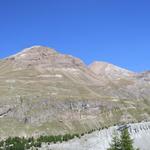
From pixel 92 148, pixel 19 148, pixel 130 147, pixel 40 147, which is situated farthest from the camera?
pixel 19 148

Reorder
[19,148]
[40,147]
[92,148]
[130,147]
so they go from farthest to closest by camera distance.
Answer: [19,148] < [40,147] < [92,148] < [130,147]

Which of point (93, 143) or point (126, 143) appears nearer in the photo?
point (126, 143)

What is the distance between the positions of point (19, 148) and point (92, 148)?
45.0 meters

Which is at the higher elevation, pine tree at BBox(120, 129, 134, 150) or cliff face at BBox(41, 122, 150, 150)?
cliff face at BBox(41, 122, 150, 150)

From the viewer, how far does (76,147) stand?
171 metres

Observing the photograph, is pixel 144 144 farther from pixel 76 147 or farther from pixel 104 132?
pixel 76 147

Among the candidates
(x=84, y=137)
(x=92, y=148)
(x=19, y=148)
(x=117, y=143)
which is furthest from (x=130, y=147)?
(x=19, y=148)

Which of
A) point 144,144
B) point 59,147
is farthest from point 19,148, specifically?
point 144,144

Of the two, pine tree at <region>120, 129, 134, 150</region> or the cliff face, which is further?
the cliff face

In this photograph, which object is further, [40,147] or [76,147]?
[40,147]

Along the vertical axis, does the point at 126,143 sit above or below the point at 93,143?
below

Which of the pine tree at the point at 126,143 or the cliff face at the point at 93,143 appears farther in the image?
the cliff face at the point at 93,143

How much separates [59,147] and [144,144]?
4231 centimetres

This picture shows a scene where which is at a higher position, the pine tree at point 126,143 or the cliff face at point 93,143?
the cliff face at point 93,143
